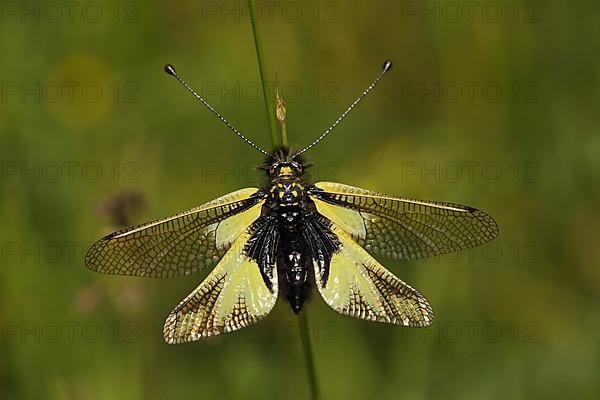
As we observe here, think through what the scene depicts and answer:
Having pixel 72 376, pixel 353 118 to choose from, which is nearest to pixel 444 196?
pixel 353 118

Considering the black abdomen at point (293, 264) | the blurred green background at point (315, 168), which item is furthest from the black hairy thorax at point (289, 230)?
the blurred green background at point (315, 168)

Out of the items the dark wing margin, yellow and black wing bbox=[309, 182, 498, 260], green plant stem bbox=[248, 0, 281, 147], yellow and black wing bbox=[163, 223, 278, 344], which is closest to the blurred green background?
the dark wing margin

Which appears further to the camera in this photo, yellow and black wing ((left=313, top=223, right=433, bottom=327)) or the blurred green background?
the blurred green background

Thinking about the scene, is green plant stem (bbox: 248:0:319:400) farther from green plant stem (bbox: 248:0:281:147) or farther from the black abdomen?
the black abdomen

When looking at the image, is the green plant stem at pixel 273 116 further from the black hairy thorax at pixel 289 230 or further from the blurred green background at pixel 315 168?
the blurred green background at pixel 315 168

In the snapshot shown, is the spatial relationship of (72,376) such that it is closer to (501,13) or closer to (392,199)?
(392,199)

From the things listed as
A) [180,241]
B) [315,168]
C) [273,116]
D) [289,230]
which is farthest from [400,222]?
[315,168]
